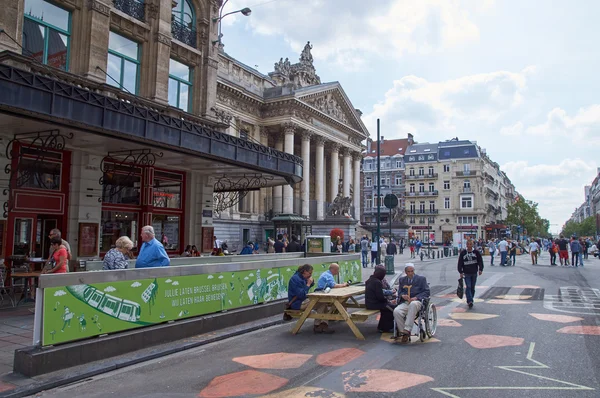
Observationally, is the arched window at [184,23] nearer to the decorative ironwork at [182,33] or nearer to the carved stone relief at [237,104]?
the decorative ironwork at [182,33]

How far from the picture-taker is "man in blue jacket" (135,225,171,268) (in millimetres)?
8391

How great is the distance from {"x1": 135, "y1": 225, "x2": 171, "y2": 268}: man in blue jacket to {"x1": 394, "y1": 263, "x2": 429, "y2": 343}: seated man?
4.33 m

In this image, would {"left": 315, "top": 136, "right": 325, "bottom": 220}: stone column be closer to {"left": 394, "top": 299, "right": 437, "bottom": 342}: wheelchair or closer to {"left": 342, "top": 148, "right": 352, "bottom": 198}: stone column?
{"left": 342, "top": 148, "right": 352, "bottom": 198}: stone column

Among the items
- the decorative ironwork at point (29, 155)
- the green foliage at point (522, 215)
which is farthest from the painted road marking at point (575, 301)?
the green foliage at point (522, 215)

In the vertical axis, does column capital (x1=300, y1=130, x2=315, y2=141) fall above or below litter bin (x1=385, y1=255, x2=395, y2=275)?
above

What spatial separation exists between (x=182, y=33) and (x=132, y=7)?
2.59 metres

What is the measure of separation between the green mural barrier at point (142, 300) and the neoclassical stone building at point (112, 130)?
5.10m

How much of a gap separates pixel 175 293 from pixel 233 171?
36.2 ft

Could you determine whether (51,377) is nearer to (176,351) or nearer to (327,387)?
(176,351)

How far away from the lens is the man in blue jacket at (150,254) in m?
8.39

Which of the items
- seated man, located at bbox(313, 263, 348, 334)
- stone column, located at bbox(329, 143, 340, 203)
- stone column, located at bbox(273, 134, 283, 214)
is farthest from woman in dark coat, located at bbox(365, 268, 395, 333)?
stone column, located at bbox(329, 143, 340, 203)

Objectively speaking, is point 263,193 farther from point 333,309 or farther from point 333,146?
point 333,309

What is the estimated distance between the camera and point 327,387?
229 inches

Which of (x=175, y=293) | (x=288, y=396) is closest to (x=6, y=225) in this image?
(x=175, y=293)
